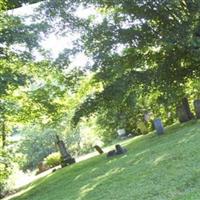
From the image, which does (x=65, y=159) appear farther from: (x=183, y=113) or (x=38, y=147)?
(x=38, y=147)

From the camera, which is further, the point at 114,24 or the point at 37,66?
the point at 37,66

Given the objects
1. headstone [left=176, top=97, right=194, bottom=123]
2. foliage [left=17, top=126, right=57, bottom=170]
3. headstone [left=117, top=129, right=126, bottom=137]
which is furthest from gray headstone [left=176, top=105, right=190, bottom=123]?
foliage [left=17, top=126, right=57, bottom=170]

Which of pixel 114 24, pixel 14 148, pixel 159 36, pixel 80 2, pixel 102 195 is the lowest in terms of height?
pixel 102 195

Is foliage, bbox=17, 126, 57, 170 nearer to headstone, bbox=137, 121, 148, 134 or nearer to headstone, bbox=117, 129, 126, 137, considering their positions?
headstone, bbox=117, 129, 126, 137

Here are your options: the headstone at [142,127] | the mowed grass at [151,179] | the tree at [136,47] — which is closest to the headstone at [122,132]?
the headstone at [142,127]

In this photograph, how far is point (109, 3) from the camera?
18.0 meters

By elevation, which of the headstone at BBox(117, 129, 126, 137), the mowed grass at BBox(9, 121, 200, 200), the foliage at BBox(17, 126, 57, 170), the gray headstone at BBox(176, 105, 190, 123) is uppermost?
the foliage at BBox(17, 126, 57, 170)

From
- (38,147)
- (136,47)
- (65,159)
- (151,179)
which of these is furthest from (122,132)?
(151,179)

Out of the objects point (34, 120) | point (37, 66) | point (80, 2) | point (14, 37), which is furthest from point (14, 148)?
point (80, 2)

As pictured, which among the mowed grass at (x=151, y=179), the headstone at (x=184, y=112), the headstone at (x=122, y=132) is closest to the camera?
the mowed grass at (x=151, y=179)

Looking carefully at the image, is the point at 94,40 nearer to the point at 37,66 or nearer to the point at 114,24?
the point at 114,24

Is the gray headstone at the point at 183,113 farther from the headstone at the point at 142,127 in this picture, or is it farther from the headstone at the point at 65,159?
the headstone at the point at 65,159

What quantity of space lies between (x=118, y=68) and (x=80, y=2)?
10.4 feet

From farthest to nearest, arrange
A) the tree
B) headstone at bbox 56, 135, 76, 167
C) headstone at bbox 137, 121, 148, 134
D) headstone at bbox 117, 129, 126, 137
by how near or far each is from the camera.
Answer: headstone at bbox 117, 129, 126, 137 < headstone at bbox 137, 121, 148, 134 < headstone at bbox 56, 135, 76, 167 < the tree
